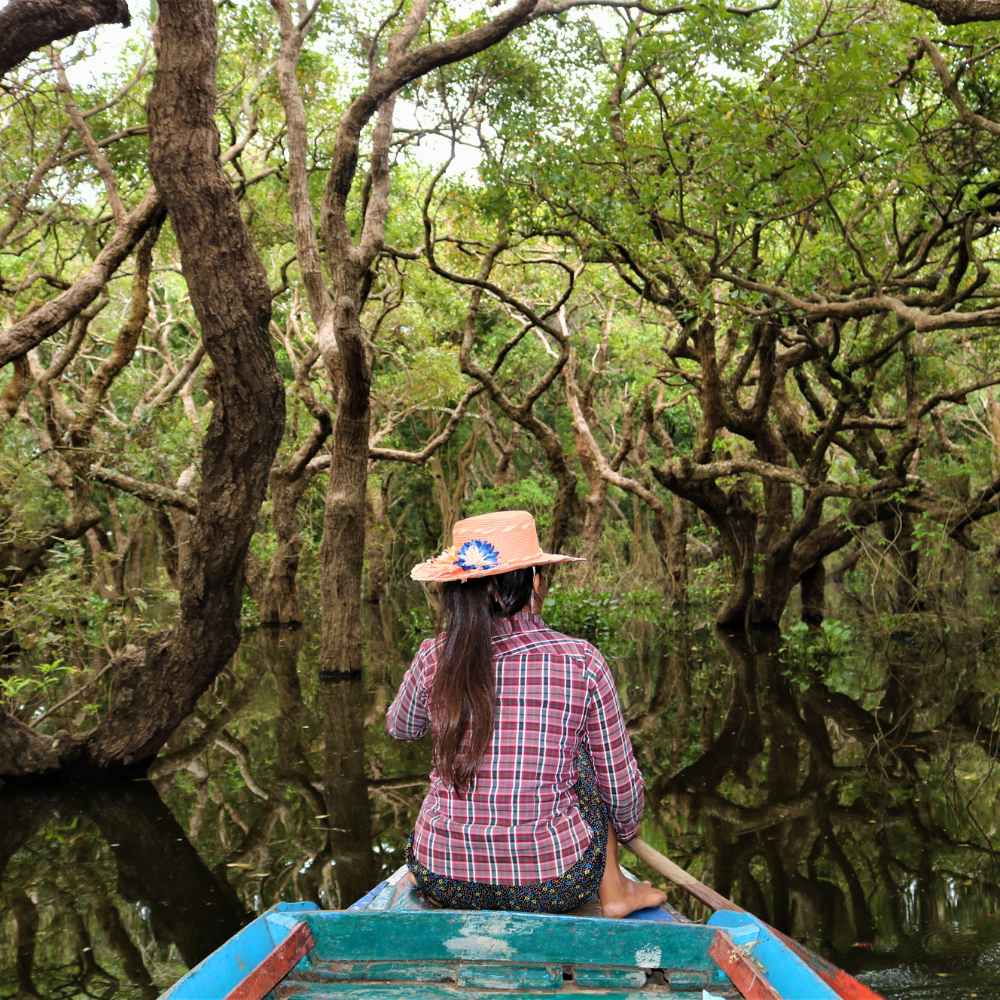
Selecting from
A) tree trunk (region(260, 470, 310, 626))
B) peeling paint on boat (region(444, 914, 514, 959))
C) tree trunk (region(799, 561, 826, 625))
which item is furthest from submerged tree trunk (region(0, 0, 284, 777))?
tree trunk (region(799, 561, 826, 625))

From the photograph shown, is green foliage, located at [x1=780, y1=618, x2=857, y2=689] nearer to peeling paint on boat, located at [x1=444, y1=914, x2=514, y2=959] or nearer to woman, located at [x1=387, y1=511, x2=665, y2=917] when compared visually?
woman, located at [x1=387, y1=511, x2=665, y2=917]

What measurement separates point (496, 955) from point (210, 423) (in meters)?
4.46

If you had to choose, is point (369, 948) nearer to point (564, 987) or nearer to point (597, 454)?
point (564, 987)

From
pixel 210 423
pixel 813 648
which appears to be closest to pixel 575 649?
pixel 210 423

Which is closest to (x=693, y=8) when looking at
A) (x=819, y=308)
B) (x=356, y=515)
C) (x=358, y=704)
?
(x=819, y=308)

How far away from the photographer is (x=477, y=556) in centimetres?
351

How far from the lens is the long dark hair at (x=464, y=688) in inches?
132

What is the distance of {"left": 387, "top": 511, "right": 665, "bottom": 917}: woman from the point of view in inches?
133

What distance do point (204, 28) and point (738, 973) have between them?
5.38 metres

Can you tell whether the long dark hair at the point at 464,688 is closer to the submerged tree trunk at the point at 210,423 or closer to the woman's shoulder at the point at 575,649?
the woman's shoulder at the point at 575,649

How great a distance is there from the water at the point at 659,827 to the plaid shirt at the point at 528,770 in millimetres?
1859

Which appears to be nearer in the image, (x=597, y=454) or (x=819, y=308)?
(x=819, y=308)

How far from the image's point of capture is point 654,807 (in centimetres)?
750

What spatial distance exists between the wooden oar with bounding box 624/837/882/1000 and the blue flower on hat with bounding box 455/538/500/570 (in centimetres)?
128
